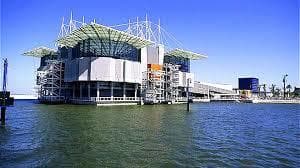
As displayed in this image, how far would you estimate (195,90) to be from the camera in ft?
465

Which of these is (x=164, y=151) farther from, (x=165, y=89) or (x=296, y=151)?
(x=165, y=89)

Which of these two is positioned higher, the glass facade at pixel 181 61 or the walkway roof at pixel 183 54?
the walkway roof at pixel 183 54

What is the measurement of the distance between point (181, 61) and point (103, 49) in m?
44.7

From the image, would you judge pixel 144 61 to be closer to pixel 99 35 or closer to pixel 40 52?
pixel 99 35

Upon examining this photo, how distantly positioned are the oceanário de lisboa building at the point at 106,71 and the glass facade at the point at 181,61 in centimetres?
1162

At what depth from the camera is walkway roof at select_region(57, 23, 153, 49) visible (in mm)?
86875

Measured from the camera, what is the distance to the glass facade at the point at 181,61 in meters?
129

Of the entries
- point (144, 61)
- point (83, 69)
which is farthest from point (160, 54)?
point (83, 69)

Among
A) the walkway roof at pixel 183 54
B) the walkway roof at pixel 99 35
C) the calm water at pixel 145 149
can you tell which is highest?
the walkway roof at pixel 99 35

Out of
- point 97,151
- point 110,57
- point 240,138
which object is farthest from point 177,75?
point 97,151

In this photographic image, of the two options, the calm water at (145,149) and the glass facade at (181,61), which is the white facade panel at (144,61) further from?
the calm water at (145,149)

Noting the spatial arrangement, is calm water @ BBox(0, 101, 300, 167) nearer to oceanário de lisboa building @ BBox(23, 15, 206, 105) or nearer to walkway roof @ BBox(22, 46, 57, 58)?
oceanário de lisboa building @ BBox(23, 15, 206, 105)

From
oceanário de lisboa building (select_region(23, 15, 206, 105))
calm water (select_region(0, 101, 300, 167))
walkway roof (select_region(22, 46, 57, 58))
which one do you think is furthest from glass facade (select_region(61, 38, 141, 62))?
calm water (select_region(0, 101, 300, 167))

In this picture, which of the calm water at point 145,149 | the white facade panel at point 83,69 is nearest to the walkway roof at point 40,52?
the white facade panel at point 83,69
